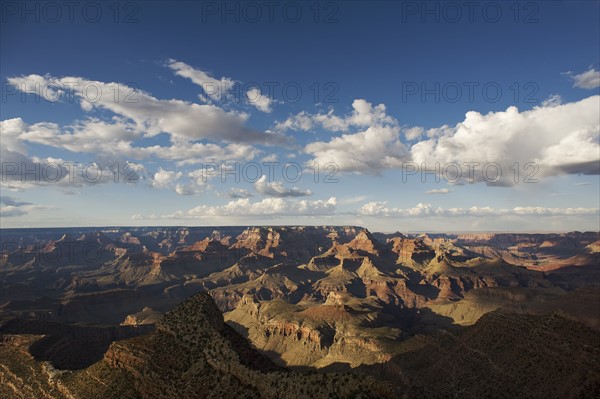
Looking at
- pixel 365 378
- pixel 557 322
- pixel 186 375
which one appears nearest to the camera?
pixel 365 378

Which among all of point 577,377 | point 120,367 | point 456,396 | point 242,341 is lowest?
point 456,396

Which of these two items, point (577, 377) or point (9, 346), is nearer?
point (577, 377)

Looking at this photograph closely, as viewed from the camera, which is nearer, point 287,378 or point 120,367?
point 287,378

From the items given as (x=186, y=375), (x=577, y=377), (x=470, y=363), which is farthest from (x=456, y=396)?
(x=186, y=375)

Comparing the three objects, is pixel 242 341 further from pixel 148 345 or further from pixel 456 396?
pixel 456 396

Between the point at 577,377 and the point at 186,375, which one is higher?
the point at 186,375

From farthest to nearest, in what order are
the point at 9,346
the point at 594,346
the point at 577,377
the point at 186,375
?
the point at 9,346, the point at 594,346, the point at 577,377, the point at 186,375

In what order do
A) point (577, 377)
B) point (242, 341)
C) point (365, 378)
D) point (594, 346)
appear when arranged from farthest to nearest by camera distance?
point (594, 346) → point (577, 377) → point (242, 341) → point (365, 378)

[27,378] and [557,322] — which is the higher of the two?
[557,322]

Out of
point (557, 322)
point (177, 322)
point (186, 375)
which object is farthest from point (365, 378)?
point (557, 322)

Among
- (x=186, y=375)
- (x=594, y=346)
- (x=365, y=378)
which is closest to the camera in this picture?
(x=365, y=378)

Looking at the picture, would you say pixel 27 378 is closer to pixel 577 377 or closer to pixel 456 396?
pixel 456 396
